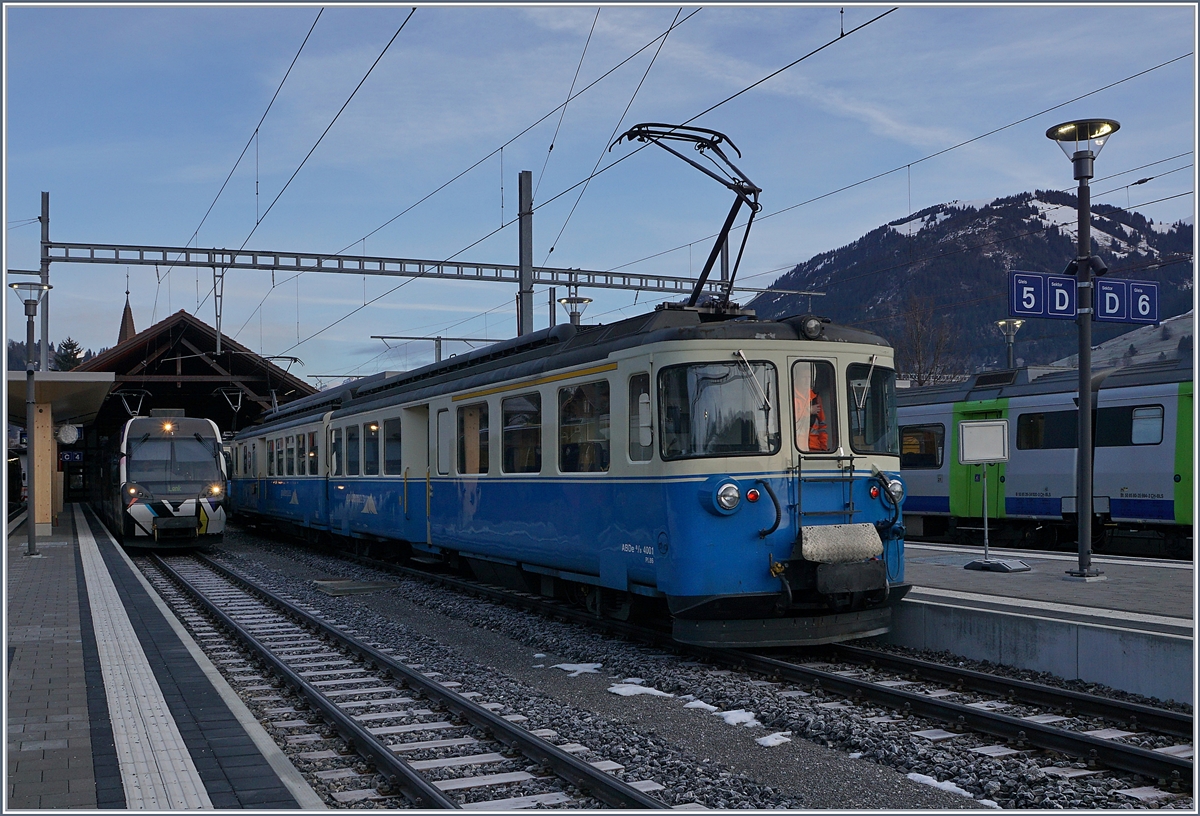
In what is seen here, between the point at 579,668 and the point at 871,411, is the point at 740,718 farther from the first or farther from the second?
the point at 871,411

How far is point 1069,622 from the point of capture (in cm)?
830

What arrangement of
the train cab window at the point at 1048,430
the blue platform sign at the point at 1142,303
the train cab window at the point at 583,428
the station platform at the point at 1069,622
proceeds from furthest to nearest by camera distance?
the train cab window at the point at 1048,430 → the blue platform sign at the point at 1142,303 → the train cab window at the point at 583,428 → the station platform at the point at 1069,622

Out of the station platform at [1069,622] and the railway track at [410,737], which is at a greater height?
the station platform at [1069,622]

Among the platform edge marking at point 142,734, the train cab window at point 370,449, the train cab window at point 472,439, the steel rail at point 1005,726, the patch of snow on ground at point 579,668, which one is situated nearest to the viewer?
the platform edge marking at point 142,734

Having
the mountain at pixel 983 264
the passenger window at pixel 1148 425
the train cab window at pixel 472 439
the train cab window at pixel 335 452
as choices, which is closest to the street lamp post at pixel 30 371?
the train cab window at pixel 335 452

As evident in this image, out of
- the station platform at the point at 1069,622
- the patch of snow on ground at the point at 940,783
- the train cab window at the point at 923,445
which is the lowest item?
the patch of snow on ground at the point at 940,783

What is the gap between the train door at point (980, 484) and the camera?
1878cm

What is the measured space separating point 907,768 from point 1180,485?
461 inches

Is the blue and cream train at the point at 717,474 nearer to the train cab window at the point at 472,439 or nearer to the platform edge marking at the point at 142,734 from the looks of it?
the train cab window at the point at 472,439

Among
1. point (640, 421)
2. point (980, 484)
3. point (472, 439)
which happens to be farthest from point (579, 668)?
point (980, 484)

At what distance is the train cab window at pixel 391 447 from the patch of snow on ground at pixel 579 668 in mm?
7161

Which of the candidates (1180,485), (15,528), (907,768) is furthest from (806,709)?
(15,528)

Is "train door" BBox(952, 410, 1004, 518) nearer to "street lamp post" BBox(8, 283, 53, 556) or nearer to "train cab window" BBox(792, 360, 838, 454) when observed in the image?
"train cab window" BBox(792, 360, 838, 454)

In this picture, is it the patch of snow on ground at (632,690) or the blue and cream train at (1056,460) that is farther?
the blue and cream train at (1056,460)
